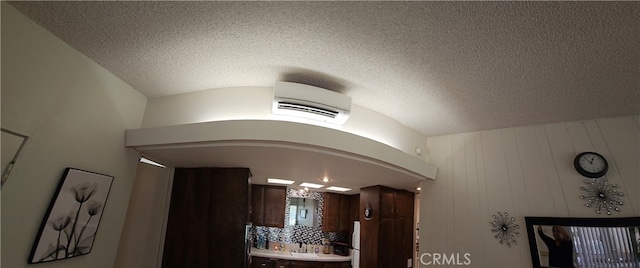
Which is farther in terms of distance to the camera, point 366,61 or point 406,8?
point 366,61

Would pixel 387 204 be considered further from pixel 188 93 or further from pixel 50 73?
pixel 50 73

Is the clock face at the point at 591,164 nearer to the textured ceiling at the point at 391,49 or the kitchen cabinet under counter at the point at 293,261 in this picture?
the textured ceiling at the point at 391,49

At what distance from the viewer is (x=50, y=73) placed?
1714mm

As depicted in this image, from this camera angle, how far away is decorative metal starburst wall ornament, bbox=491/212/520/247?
2.56m

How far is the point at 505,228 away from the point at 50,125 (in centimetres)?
376

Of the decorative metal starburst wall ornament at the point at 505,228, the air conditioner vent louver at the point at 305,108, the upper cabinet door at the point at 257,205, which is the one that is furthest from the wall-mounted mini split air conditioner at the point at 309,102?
the upper cabinet door at the point at 257,205

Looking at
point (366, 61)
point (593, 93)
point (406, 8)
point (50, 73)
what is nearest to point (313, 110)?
point (366, 61)

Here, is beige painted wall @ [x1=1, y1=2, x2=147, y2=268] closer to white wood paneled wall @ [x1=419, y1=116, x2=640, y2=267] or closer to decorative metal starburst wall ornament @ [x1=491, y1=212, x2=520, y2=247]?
white wood paneled wall @ [x1=419, y1=116, x2=640, y2=267]

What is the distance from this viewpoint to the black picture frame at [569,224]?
2.13 metres

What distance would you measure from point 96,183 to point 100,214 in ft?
0.87

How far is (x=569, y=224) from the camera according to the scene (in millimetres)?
2338

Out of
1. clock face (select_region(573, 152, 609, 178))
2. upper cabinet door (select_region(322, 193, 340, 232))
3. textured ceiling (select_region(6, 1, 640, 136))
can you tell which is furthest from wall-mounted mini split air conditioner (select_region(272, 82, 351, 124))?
upper cabinet door (select_region(322, 193, 340, 232))

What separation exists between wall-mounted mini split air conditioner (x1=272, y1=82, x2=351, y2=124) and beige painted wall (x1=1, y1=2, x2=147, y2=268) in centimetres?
134

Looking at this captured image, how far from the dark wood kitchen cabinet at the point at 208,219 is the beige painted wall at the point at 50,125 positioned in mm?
660
